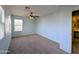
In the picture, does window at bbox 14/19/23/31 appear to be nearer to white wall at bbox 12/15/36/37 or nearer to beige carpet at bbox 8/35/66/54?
white wall at bbox 12/15/36/37

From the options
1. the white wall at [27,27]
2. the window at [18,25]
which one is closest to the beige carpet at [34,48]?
the window at [18,25]

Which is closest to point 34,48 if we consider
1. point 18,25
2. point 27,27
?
point 18,25

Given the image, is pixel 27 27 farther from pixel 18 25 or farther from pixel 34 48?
pixel 34 48

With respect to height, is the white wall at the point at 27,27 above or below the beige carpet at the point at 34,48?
above

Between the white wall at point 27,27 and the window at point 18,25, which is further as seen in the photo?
the white wall at point 27,27

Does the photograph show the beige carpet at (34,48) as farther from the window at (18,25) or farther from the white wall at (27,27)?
the white wall at (27,27)

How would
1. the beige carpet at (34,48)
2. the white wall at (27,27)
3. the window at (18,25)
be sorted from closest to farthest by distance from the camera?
the beige carpet at (34,48) < the window at (18,25) < the white wall at (27,27)

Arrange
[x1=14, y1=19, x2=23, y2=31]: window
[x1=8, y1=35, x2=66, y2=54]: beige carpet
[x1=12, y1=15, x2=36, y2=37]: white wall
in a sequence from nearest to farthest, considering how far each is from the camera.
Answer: [x1=8, y1=35, x2=66, y2=54]: beige carpet < [x1=14, y1=19, x2=23, y2=31]: window < [x1=12, y1=15, x2=36, y2=37]: white wall

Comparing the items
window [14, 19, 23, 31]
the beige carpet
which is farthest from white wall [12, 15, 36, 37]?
the beige carpet

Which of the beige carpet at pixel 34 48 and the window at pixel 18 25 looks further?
the window at pixel 18 25

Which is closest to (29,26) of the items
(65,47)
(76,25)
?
(76,25)

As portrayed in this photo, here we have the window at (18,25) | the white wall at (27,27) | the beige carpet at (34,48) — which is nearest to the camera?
the beige carpet at (34,48)
